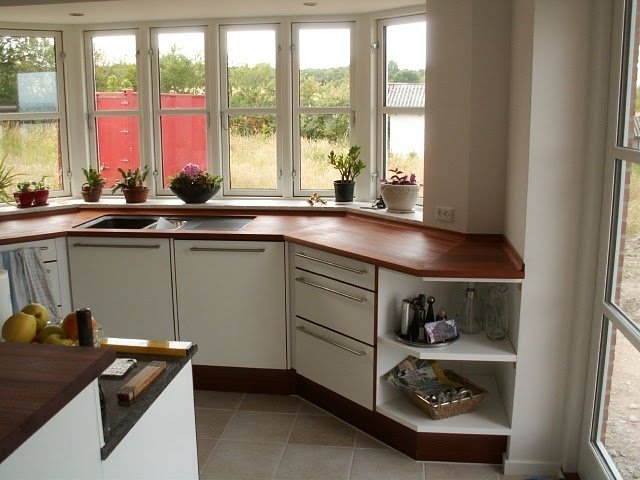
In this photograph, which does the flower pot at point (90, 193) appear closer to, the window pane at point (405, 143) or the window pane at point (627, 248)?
the window pane at point (405, 143)

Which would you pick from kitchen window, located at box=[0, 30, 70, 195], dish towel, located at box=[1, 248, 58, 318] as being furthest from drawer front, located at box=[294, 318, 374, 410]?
kitchen window, located at box=[0, 30, 70, 195]

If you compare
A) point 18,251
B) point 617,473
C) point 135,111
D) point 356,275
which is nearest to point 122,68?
point 135,111

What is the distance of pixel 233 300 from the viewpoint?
368 cm

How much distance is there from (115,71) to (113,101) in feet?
0.65

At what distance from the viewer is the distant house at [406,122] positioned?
4064mm

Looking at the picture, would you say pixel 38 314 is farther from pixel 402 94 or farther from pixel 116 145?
pixel 116 145

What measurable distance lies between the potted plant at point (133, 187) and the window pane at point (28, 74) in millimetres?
696

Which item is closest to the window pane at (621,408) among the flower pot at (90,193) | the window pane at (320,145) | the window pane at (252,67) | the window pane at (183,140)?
the window pane at (320,145)

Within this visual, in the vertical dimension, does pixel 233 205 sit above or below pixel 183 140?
below

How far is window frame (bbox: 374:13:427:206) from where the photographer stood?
4070mm

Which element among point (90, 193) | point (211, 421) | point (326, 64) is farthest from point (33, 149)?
point (211, 421)

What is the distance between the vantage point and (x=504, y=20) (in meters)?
3.28

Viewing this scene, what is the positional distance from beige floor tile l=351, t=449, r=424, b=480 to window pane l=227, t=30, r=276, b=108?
2329 millimetres

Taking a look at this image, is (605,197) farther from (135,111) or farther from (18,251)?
(135,111)
